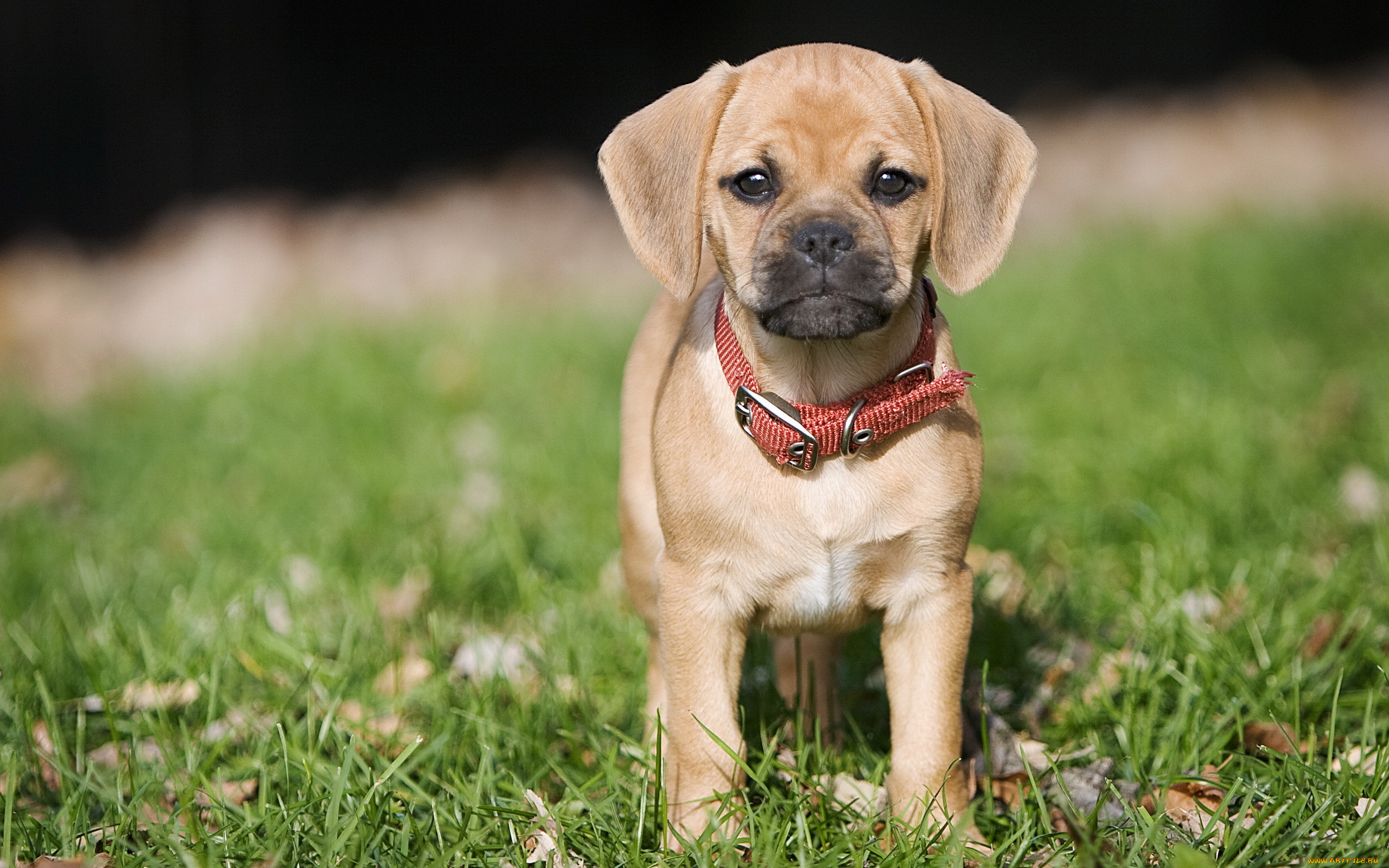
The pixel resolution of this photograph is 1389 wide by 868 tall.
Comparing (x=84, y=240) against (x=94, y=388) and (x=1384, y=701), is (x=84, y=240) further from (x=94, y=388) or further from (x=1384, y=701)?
(x=1384, y=701)

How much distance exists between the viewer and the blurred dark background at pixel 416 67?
9695 mm

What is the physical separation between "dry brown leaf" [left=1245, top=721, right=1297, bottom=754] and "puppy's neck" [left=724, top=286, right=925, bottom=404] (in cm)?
112

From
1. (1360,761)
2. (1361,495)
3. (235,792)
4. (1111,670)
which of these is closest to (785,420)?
(1111,670)

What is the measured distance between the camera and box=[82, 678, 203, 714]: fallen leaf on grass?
3021mm

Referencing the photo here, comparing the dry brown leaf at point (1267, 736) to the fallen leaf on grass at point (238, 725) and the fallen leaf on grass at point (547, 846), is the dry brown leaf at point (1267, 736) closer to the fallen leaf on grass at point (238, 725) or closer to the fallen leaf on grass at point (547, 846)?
the fallen leaf on grass at point (547, 846)

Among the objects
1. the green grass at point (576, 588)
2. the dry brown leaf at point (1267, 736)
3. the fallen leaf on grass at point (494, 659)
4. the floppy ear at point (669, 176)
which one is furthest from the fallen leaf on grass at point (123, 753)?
the dry brown leaf at point (1267, 736)

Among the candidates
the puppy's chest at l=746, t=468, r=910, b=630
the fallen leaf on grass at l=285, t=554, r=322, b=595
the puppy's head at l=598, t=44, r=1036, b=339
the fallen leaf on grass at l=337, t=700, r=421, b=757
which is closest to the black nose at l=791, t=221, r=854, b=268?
the puppy's head at l=598, t=44, r=1036, b=339

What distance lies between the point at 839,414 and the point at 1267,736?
121cm

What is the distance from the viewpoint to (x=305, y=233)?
10.2m

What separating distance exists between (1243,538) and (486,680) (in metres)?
2.28

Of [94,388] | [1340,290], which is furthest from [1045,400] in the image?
[94,388]

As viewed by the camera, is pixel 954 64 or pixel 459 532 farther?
pixel 954 64

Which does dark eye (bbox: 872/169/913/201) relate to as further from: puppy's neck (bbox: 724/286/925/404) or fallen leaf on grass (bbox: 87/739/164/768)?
fallen leaf on grass (bbox: 87/739/164/768)

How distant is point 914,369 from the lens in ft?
8.04
